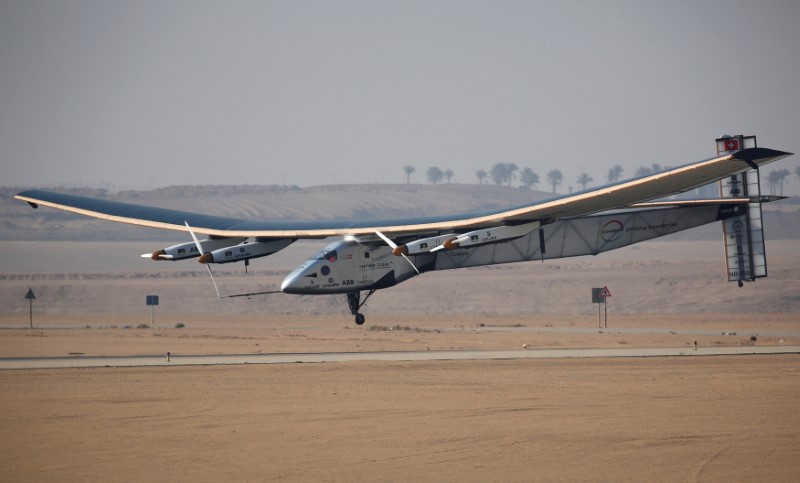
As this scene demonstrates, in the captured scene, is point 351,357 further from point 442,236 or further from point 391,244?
point 442,236

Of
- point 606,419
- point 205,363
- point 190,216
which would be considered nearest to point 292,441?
point 606,419

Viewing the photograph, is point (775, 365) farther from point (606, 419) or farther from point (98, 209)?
point (98, 209)

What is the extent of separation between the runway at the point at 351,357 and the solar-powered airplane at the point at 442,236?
12.3ft

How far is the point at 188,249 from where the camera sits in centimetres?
4697

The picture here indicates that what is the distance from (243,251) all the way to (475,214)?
953 centimetres

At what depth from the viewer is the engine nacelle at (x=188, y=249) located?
151 feet

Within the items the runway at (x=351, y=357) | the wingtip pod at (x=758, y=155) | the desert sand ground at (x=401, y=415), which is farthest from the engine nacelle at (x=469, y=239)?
the wingtip pod at (x=758, y=155)

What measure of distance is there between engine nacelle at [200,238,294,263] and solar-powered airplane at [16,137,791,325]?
0.04m

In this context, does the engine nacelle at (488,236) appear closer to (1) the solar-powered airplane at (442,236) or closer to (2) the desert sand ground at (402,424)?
(1) the solar-powered airplane at (442,236)

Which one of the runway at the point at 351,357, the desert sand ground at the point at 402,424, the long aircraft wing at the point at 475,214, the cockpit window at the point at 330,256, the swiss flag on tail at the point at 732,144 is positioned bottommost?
the desert sand ground at the point at 402,424

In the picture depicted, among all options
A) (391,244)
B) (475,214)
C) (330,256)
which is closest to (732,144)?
(475,214)

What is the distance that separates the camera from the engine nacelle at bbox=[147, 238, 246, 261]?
151ft

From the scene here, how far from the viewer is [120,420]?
2639 cm

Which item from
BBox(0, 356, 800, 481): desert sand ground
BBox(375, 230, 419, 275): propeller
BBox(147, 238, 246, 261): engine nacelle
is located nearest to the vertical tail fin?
BBox(0, 356, 800, 481): desert sand ground
